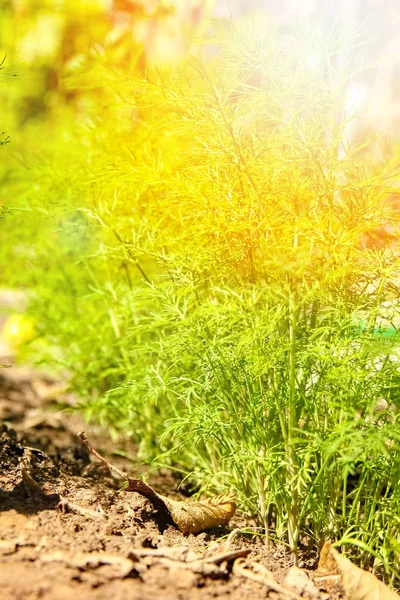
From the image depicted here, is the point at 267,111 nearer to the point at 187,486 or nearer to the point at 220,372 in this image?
the point at 220,372

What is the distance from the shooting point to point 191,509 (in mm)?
1513

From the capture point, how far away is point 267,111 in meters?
1.42

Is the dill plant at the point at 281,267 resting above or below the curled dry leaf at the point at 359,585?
above

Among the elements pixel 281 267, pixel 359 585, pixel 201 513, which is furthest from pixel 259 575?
pixel 281 267

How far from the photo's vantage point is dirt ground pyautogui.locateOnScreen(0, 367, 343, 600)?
1001 mm

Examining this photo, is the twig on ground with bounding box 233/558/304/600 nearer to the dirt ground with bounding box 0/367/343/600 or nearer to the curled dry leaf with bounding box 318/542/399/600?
the dirt ground with bounding box 0/367/343/600

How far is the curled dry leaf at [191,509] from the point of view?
148 centimetres

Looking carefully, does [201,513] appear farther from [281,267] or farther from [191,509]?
[281,267]

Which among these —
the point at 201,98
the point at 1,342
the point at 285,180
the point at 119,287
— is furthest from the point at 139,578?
the point at 1,342

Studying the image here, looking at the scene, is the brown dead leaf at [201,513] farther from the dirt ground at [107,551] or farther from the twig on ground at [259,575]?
the twig on ground at [259,575]

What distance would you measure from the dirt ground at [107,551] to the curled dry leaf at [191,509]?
0.02 m

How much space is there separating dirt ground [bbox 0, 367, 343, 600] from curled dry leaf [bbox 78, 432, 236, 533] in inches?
0.9

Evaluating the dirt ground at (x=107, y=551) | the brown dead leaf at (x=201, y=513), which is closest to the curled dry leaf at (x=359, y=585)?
the dirt ground at (x=107, y=551)

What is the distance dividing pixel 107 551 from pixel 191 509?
401 millimetres
